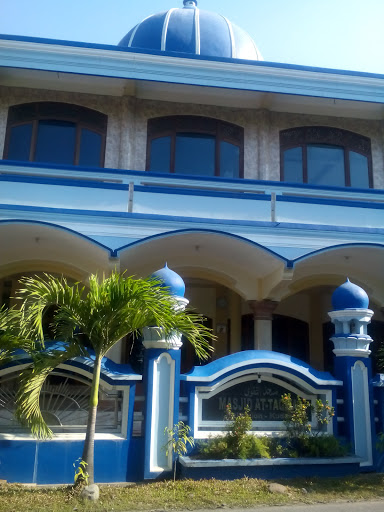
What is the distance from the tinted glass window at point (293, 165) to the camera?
38.7 ft

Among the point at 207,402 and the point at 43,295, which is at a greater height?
the point at 43,295

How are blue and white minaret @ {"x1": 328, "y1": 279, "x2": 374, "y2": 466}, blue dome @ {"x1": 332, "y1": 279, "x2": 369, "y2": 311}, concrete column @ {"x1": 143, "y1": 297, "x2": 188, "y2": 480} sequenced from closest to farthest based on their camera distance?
concrete column @ {"x1": 143, "y1": 297, "x2": 188, "y2": 480} < blue and white minaret @ {"x1": 328, "y1": 279, "x2": 374, "y2": 466} < blue dome @ {"x1": 332, "y1": 279, "x2": 369, "y2": 311}

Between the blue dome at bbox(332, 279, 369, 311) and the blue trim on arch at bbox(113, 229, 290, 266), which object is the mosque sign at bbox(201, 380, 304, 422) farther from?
the blue trim on arch at bbox(113, 229, 290, 266)

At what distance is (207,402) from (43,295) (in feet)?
8.47

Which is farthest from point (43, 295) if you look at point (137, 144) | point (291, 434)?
point (137, 144)

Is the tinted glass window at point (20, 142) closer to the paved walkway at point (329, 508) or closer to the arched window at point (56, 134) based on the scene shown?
→ the arched window at point (56, 134)

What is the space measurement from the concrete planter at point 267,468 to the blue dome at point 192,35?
34.3 feet

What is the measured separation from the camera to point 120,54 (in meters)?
10.5

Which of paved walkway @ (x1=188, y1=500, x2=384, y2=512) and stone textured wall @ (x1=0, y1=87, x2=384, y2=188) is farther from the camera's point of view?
stone textured wall @ (x1=0, y1=87, x2=384, y2=188)

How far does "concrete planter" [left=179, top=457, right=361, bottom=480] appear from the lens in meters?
5.84

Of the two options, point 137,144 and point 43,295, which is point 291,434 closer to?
point 43,295

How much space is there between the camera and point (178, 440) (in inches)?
235

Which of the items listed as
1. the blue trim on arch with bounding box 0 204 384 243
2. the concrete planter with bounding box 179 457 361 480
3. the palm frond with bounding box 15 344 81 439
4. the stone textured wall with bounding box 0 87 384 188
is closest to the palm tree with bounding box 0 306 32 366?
the palm frond with bounding box 15 344 81 439

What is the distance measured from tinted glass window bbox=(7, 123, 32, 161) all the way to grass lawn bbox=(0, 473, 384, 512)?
25.2 ft
